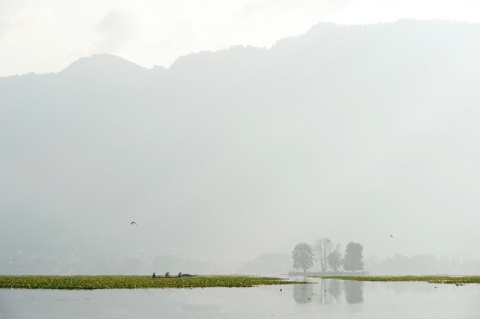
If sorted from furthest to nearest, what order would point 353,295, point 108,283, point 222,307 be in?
point 108,283 < point 353,295 < point 222,307

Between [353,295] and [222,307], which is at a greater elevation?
[353,295]

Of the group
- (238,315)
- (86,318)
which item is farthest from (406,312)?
(86,318)

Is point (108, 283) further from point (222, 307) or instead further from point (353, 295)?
point (222, 307)

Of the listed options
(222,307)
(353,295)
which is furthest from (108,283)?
(222,307)

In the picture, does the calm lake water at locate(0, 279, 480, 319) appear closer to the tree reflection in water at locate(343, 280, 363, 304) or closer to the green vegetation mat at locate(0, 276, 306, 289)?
the tree reflection in water at locate(343, 280, 363, 304)

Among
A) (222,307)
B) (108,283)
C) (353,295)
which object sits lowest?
(222,307)

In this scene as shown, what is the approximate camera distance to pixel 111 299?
55.5 m

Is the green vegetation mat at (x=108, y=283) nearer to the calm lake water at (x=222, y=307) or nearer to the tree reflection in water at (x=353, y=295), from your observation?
the tree reflection in water at (x=353, y=295)

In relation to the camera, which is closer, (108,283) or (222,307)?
(222,307)

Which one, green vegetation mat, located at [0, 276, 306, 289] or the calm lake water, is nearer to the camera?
the calm lake water

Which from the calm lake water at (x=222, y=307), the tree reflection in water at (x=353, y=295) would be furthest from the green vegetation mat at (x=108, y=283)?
the calm lake water at (x=222, y=307)

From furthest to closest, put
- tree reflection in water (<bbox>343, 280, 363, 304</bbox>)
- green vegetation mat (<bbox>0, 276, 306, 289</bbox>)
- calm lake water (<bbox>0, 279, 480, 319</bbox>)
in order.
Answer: green vegetation mat (<bbox>0, 276, 306, 289</bbox>), tree reflection in water (<bbox>343, 280, 363, 304</bbox>), calm lake water (<bbox>0, 279, 480, 319</bbox>)

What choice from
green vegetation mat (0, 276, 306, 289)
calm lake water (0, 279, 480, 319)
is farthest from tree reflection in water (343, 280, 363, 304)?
green vegetation mat (0, 276, 306, 289)

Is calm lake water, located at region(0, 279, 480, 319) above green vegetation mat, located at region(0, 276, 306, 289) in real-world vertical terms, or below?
below
